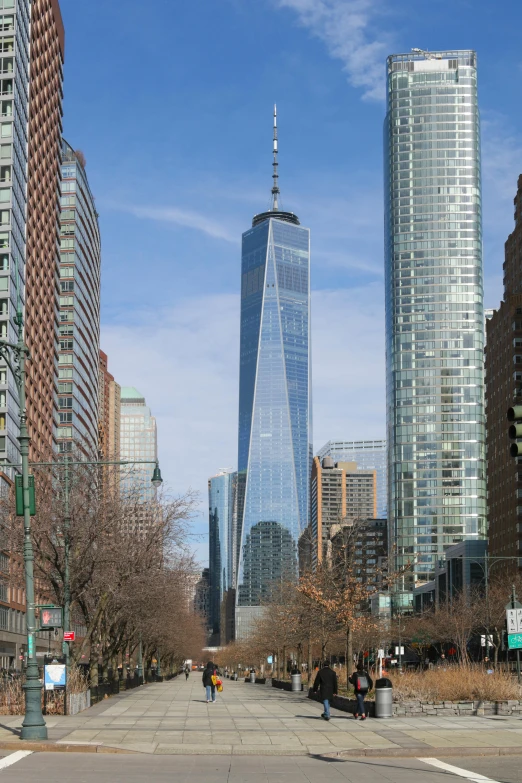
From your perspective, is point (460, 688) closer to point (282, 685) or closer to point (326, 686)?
point (326, 686)

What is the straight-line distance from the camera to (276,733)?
28.8 m

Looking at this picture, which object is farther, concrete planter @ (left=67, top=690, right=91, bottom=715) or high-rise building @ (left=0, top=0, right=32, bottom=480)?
high-rise building @ (left=0, top=0, right=32, bottom=480)

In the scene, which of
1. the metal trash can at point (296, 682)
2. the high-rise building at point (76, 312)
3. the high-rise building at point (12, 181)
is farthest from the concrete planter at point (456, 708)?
the high-rise building at point (76, 312)

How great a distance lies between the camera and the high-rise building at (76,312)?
509 feet

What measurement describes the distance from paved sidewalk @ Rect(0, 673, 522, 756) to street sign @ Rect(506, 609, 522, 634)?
2.64 metres

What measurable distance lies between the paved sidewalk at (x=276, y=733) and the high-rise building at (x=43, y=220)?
8943 cm

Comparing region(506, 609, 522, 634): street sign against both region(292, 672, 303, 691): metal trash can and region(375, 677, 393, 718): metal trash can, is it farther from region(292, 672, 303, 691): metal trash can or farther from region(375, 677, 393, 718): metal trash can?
region(292, 672, 303, 691): metal trash can

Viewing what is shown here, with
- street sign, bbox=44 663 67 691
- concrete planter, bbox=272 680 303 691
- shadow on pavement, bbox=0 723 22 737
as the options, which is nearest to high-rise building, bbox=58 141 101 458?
concrete planter, bbox=272 680 303 691

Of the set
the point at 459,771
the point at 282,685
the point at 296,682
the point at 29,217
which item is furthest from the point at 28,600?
the point at 29,217

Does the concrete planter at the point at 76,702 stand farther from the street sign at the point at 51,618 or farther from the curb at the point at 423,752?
the curb at the point at 423,752

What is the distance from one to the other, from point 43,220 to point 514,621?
116 metres

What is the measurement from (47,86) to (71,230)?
26802mm

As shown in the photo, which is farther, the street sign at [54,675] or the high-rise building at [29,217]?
the high-rise building at [29,217]

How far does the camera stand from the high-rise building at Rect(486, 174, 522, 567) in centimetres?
15150
